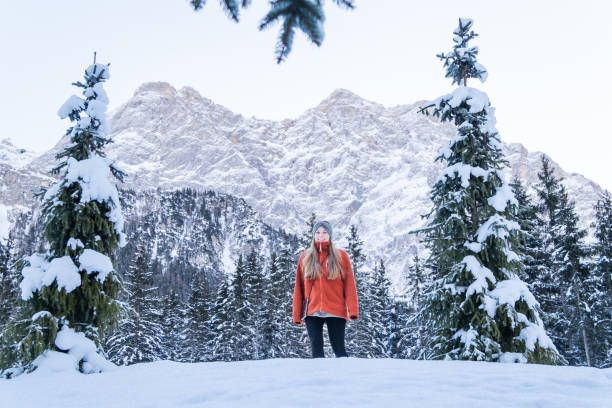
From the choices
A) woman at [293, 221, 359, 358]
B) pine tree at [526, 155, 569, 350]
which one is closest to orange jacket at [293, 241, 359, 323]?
woman at [293, 221, 359, 358]

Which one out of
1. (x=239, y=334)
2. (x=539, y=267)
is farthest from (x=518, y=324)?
(x=239, y=334)

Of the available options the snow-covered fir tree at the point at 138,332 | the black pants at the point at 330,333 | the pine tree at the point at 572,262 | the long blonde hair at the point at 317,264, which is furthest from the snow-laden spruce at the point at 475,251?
the snow-covered fir tree at the point at 138,332

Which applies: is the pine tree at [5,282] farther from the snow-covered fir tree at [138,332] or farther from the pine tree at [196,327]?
the pine tree at [196,327]

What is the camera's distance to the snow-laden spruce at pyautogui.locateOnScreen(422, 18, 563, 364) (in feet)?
→ 27.0

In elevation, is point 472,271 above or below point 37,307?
above

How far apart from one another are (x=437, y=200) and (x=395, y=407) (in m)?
7.10

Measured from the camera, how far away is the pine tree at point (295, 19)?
260 centimetres

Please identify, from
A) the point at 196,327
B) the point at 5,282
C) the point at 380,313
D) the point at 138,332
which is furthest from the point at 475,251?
the point at 196,327

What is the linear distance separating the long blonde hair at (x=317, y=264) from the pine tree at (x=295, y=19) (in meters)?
3.94

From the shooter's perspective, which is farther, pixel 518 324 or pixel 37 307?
pixel 518 324

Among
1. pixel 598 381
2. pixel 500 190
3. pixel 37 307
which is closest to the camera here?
pixel 598 381

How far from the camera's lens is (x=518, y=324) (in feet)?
27.3

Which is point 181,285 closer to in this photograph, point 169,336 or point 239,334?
point 169,336

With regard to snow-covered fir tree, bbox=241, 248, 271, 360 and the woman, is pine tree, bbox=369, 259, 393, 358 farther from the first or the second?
the woman
